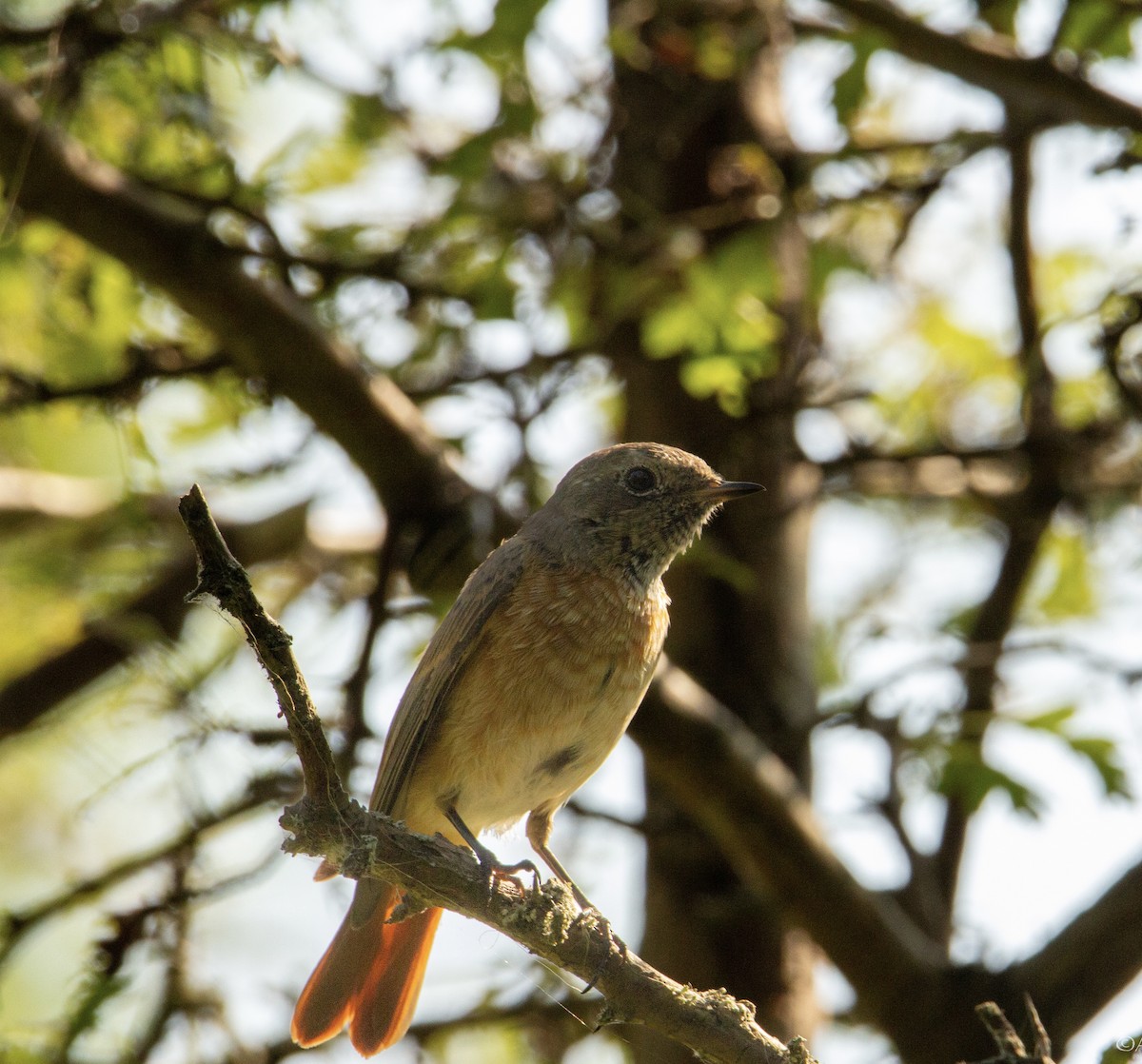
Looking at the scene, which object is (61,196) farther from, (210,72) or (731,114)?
(731,114)

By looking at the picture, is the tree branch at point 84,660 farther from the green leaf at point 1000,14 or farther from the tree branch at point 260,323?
the green leaf at point 1000,14

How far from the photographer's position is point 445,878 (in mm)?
3320

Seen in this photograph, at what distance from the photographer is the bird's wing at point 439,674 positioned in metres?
4.66

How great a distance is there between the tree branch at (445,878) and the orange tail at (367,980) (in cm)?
103

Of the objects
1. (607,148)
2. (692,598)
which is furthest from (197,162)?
(692,598)

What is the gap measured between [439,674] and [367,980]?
110 cm

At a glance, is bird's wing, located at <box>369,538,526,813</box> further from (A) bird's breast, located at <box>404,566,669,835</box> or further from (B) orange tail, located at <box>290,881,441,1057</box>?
(B) orange tail, located at <box>290,881,441,1057</box>

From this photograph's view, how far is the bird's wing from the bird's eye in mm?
575

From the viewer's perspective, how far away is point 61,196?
16.9 feet

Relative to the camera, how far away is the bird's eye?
5316 millimetres

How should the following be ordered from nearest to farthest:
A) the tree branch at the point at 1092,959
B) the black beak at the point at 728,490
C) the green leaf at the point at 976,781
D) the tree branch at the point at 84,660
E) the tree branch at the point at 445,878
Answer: the tree branch at the point at 445,878, the tree branch at the point at 1092,959, the black beak at the point at 728,490, the green leaf at the point at 976,781, the tree branch at the point at 84,660

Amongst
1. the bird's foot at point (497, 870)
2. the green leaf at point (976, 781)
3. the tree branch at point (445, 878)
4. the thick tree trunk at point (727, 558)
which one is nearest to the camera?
the tree branch at point (445, 878)

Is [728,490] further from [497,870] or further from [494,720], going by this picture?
[497,870]

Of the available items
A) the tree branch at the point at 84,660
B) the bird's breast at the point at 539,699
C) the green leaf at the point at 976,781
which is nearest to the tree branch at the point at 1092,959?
the green leaf at the point at 976,781
